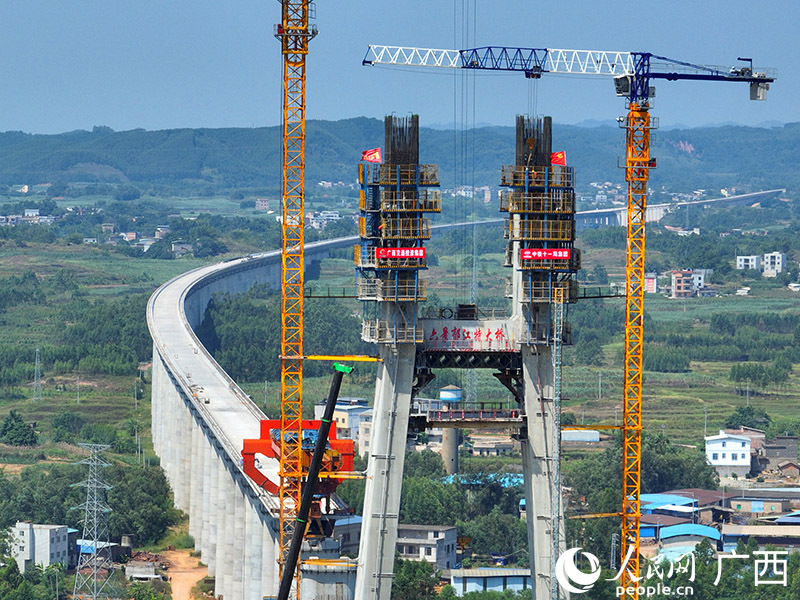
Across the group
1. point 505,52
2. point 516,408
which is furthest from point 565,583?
point 505,52

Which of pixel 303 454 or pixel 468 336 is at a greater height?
pixel 468 336

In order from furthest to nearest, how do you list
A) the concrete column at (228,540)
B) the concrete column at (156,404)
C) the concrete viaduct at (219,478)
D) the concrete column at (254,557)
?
1. the concrete column at (156,404)
2. the concrete column at (228,540)
3. the concrete column at (254,557)
4. the concrete viaduct at (219,478)

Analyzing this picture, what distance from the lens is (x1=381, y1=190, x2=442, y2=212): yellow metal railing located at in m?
90.0

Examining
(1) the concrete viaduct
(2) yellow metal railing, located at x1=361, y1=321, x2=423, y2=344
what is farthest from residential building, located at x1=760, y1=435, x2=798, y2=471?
(2) yellow metal railing, located at x1=361, y1=321, x2=423, y2=344

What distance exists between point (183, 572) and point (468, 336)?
49.5 metres

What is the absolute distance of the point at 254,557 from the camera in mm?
113125

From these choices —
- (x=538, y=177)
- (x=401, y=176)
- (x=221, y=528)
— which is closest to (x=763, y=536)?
(x=221, y=528)

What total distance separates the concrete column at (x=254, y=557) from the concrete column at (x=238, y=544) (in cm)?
261

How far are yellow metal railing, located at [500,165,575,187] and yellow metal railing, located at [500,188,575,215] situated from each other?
0.43 m

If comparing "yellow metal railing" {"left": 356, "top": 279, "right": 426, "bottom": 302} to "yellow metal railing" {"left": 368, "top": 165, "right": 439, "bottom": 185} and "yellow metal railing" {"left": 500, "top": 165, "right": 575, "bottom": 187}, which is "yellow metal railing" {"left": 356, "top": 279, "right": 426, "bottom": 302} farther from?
"yellow metal railing" {"left": 500, "top": 165, "right": 575, "bottom": 187}

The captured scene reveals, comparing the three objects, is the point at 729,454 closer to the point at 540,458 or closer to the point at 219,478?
the point at 219,478

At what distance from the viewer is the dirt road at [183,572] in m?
126

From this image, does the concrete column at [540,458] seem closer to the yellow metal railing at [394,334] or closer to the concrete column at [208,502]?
the yellow metal railing at [394,334]

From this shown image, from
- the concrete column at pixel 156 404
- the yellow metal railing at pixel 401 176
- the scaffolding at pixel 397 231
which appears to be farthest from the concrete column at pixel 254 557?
the concrete column at pixel 156 404
